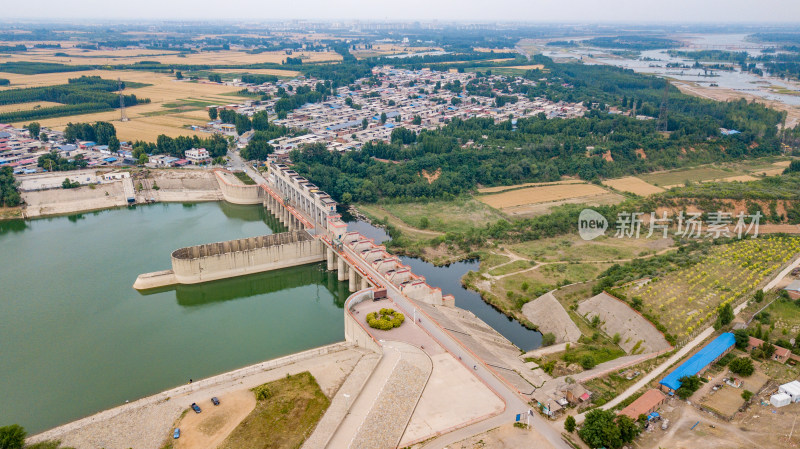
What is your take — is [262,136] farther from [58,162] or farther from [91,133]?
[58,162]

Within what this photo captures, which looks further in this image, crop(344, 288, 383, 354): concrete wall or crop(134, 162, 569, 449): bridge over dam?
crop(344, 288, 383, 354): concrete wall

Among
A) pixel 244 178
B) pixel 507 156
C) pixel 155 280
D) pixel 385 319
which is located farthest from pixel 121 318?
pixel 507 156

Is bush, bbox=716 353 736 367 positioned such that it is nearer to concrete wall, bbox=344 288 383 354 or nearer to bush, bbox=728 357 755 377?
bush, bbox=728 357 755 377

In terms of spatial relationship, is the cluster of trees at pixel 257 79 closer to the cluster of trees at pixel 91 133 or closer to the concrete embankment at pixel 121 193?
the cluster of trees at pixel 91 133

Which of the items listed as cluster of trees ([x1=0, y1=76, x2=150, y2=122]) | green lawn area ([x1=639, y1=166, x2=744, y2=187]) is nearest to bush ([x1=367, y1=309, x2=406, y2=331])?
green lawn area ([x1=639, y1=166, x2=744, y2=187])

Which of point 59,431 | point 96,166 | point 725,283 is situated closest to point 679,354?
point 725,283

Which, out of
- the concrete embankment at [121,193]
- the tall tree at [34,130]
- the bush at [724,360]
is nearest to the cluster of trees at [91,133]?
the tall tree at [34,130]

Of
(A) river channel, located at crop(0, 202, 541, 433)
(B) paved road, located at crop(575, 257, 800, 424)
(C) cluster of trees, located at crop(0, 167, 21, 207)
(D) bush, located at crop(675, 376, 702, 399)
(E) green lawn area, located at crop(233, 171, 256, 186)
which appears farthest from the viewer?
(E) green lawn area, located at crop(233, 171, 256, 186)

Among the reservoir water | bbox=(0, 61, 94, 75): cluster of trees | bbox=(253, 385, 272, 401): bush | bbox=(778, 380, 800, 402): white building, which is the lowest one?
the reservoir water
